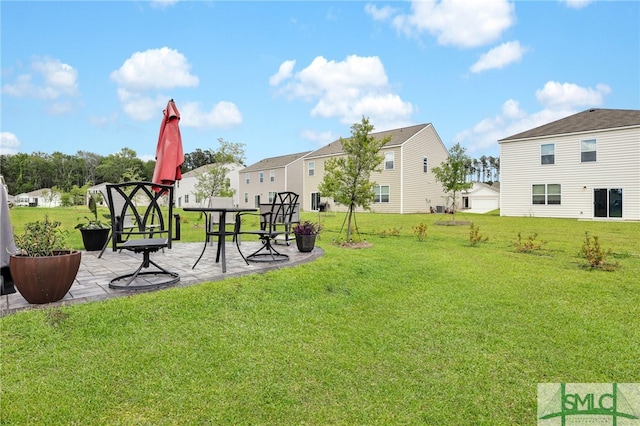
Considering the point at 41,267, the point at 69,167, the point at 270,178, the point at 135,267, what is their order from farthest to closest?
the point at 69,167, the point at 270,178, the point at 135,267, the point at 41,267

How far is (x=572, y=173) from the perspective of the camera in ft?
62.1

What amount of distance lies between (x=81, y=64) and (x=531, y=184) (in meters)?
22.9

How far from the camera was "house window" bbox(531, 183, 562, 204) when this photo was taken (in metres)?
19.5

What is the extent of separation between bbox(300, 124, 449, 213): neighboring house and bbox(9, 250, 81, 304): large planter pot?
65.9 ft

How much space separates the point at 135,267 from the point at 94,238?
226cm

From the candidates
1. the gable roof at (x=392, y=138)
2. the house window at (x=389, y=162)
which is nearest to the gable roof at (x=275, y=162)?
the gable roof at (x=392, y=138)

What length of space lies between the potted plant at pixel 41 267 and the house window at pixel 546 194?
2252 cm

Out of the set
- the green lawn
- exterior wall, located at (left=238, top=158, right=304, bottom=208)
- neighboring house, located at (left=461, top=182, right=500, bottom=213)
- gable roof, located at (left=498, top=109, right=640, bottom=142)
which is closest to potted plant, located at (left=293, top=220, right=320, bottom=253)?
the green lawn

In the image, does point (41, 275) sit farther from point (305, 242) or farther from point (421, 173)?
point (421, 173)

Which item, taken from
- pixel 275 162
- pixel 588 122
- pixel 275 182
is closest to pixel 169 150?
pixel 588 122

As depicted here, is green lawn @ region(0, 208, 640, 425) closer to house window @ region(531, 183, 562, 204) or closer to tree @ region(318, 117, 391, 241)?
tree @ region(318, 117, 391, 241)

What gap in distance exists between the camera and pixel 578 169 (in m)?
18.8

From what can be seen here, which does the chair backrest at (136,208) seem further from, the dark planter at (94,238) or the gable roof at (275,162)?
the gable roof at (275,162)

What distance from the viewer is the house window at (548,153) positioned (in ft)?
64.3
